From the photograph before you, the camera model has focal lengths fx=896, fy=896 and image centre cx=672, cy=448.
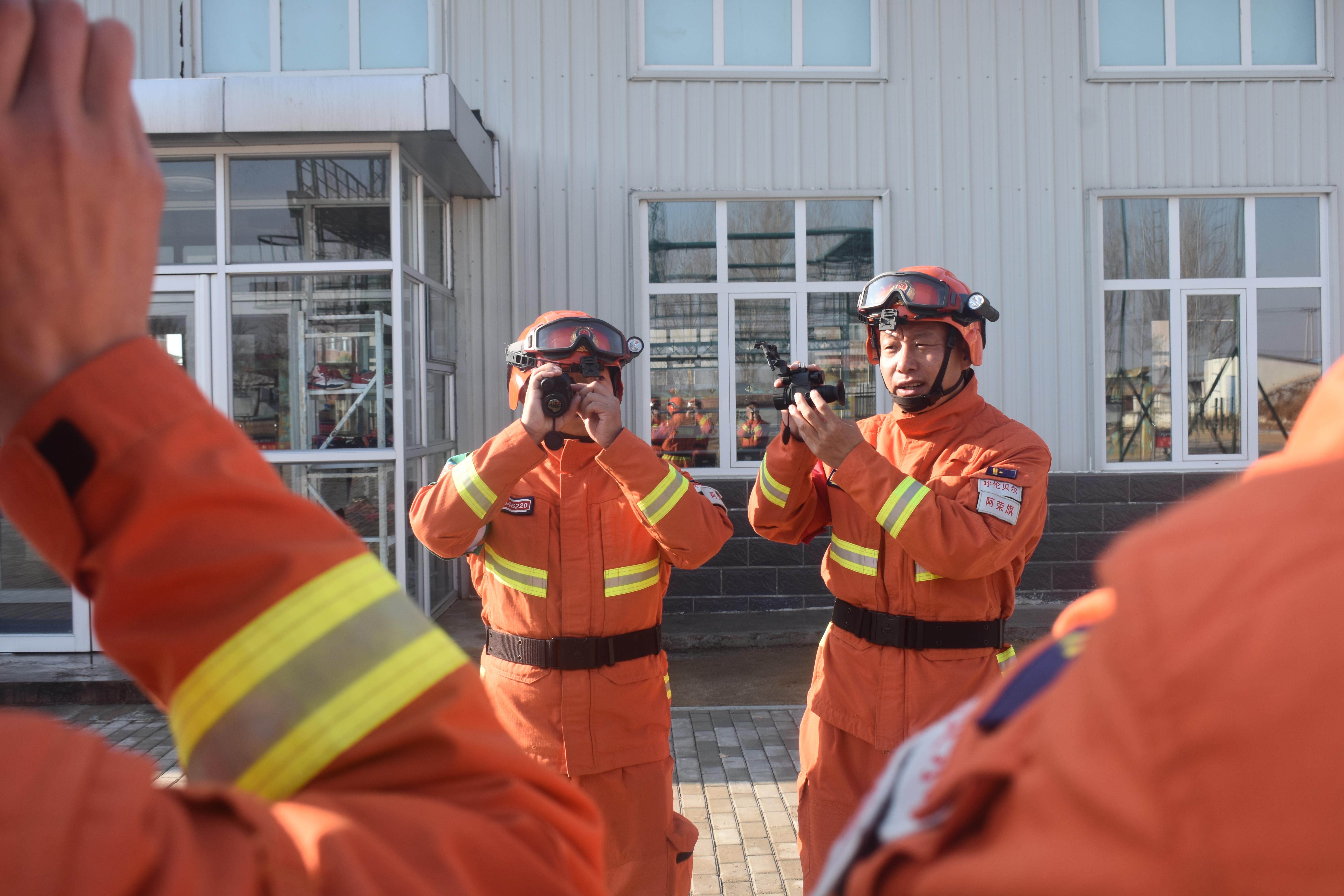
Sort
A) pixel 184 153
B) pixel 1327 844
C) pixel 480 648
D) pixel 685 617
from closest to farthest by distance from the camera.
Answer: pixel 1327 844 → pixel 184 153 → pixel 480 648 → pixel 685 617

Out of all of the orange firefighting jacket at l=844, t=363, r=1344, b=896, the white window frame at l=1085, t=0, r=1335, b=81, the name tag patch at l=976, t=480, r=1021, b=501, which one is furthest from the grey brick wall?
the orange firefighting jacket at l=844, t=363, r=1344, b=896

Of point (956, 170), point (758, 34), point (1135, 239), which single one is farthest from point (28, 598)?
point (1135, 239)

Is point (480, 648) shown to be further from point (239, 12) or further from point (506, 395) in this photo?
point (239, 12)

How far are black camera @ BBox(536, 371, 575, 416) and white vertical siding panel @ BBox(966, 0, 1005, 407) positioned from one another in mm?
5477

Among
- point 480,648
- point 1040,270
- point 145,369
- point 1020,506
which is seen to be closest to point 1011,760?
point 145,369

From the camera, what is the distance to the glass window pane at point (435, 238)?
7.12 m

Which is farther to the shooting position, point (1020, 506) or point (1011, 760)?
point (1020, 506)

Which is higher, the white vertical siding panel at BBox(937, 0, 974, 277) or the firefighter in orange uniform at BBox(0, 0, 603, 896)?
the white vertical siding panel at BBox(937, 0, 974, 277)

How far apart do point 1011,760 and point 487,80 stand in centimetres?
784

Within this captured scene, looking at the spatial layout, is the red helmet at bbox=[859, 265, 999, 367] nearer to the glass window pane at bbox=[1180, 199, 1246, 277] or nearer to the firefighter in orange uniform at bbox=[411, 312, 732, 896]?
the firefighter in orange uniform at bbox=[411, 312, 732, 896]

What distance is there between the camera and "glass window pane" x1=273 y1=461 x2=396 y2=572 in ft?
21.4

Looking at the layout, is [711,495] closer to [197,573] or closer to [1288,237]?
[197,573]

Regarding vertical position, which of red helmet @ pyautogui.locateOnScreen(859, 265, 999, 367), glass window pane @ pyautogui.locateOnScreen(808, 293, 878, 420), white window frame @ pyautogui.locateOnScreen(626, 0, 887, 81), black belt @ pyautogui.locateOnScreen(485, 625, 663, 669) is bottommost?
black belt @ pyautogui.locateOnScreen(485, 625, 663, 669)

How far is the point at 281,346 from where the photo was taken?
656 cm
